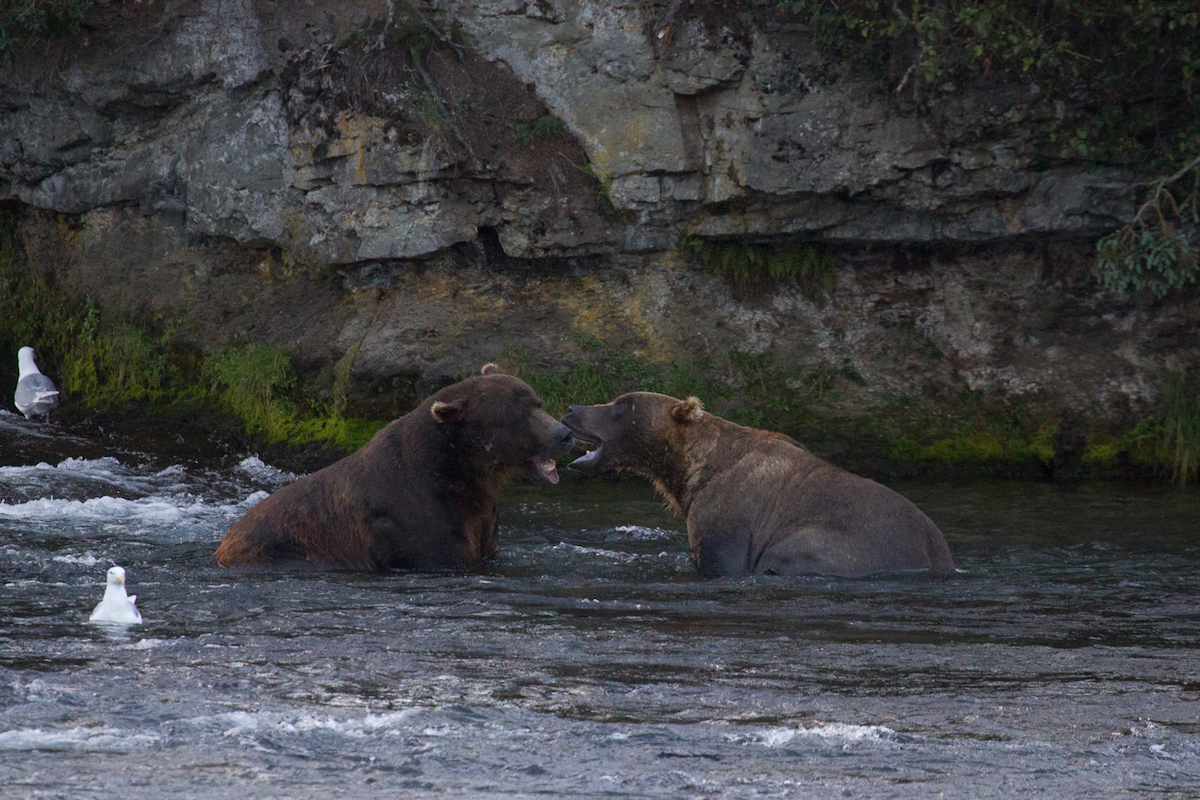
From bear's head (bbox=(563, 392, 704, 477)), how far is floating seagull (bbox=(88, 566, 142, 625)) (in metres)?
3.53

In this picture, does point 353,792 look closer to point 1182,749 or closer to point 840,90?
point 1182,749

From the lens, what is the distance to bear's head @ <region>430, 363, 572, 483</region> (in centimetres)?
781

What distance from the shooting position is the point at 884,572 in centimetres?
735

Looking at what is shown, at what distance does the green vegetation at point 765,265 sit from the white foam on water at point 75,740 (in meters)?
9.75

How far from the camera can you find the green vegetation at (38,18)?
13.5 metres

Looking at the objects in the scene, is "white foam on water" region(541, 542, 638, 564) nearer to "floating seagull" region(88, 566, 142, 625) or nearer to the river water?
the river water

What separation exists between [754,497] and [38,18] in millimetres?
10168

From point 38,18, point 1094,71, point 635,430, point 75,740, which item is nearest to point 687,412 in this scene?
point 635,430

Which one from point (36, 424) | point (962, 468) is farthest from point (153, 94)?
point (962, 468)

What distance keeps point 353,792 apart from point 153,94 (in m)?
12.4

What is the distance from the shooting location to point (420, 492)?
7648 millimetres

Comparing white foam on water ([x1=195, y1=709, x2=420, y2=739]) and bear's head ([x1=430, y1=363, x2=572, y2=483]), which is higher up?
bear's head ([x1=430, y1=363, x2=572, y2=483])

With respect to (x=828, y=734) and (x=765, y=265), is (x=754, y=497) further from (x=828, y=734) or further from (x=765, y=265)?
(x=765, y=265)

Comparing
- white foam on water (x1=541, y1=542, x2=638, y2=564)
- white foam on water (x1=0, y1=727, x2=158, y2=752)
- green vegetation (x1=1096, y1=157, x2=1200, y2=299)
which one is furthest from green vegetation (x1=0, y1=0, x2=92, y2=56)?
white foam on water (x1=0, y1=727, x2=158, y2=752)
